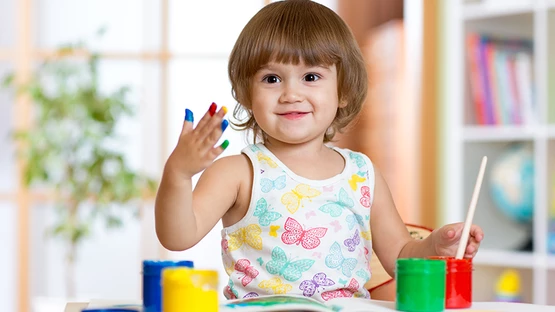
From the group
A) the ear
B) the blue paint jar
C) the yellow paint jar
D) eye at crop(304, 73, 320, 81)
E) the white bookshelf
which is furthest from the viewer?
the white bookshelf

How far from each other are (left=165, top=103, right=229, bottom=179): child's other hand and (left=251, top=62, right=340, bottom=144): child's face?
31 cm

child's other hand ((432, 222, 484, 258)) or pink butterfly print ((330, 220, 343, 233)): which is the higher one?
pink butterfly print ((330, 220, 343, 233))

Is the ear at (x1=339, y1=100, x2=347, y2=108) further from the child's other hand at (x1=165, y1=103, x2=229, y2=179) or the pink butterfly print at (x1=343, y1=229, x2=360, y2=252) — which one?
the child's other hand at (x1=165, y1=103, x2=229, y2=179)

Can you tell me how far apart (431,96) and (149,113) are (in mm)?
1514

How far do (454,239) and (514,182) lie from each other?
73.0 inches

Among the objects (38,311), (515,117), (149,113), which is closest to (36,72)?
(149,113)

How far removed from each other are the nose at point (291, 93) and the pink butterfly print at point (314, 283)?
0.88 ft

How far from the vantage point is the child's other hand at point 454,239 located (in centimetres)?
119

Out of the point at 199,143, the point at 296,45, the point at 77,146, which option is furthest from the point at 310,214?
the point at 77,146

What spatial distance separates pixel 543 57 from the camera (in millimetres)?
2842

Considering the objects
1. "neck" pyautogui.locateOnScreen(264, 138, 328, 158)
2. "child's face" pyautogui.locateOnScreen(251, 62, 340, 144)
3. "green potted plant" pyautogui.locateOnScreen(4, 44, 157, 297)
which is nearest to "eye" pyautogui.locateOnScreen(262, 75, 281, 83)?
"child's face" pyautogui.locateOnScreen(251, 62, 340, 144)

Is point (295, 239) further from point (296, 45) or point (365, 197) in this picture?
point (296, 45)

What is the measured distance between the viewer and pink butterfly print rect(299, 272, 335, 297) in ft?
4.03

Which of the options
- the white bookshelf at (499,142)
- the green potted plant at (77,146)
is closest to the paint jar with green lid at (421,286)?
the white bookshelf at (499,142)
